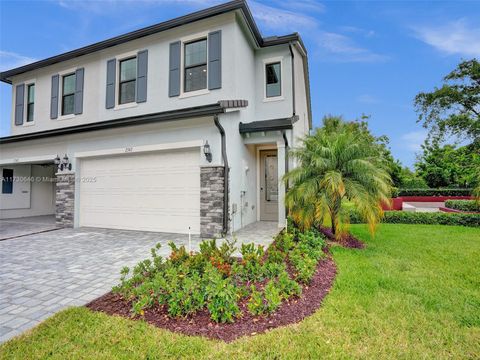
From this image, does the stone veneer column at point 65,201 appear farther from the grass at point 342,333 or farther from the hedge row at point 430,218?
the hedge row at point 430,218

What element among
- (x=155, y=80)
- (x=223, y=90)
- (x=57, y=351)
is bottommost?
(x=57, y=351)

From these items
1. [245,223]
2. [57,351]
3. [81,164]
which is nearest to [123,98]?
[81,164]

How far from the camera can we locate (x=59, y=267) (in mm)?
5102

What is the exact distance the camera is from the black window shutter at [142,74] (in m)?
9.37

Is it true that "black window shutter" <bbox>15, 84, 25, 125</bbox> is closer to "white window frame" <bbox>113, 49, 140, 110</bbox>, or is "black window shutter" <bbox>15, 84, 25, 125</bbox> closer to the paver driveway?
"white window frame" <bbox>113, 49, 140, 110</bbox>

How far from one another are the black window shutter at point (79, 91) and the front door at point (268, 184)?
780 centimetres

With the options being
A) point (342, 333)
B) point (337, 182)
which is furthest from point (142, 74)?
point (342, 333)

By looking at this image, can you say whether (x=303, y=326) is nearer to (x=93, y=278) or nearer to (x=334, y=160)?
(x=93, y=278)

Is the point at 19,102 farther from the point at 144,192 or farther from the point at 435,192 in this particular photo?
the point at 435,192

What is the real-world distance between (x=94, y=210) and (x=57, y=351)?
26.3ft

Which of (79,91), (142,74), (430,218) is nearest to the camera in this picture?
(142,74)

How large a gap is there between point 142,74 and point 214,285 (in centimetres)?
873

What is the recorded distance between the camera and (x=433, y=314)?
3.21m

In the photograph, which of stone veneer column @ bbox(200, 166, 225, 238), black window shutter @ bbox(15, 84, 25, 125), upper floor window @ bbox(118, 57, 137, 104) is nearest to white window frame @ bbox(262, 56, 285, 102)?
stone veneer column @ bbox(200, 166, 225, 238)
